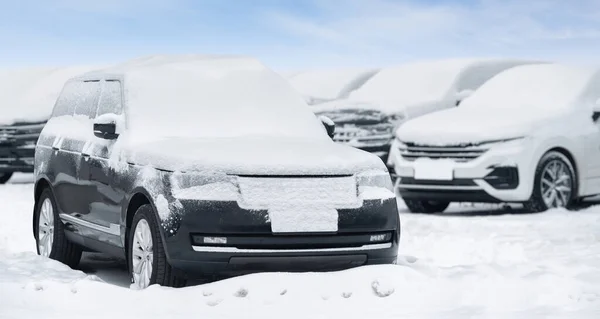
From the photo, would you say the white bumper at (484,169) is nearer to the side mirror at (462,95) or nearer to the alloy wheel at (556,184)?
the alloy wheel at (556,184)

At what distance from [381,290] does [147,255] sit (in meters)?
1.43

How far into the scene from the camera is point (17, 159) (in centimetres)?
1805

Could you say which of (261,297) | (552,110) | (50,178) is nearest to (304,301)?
(261,297)

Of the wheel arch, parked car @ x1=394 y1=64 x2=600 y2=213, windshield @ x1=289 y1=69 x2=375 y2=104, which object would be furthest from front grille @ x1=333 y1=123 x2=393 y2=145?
the wheel arch

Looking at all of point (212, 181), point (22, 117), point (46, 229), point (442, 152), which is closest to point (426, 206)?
point (442, 152)

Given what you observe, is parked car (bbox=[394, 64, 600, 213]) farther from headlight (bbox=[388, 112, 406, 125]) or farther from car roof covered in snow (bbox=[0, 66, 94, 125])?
car roof covered in snow (bbox=[0, 66, 94, 125])

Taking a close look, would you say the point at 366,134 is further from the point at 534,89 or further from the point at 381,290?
the point at 381,290

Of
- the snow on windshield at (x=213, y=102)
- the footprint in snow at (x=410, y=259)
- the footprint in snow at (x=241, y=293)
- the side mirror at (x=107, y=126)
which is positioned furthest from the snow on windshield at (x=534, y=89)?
the footprint in snow at (x=241, y=293)

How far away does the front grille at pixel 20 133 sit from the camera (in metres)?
18.0

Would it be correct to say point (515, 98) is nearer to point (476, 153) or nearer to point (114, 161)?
point (476, 153)

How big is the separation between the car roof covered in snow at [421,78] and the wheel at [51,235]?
6.92 metres

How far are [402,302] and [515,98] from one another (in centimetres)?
763

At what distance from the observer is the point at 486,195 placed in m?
11.8

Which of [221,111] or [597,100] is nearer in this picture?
[221,111]
